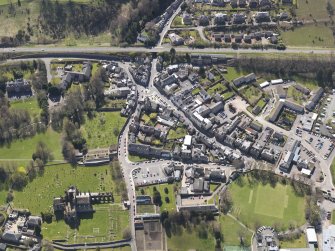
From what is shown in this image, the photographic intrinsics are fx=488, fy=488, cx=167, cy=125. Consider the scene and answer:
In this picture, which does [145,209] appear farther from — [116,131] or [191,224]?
[116,131]

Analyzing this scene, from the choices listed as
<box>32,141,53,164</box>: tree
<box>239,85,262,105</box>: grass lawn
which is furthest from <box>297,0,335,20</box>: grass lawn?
<box>32,141,53,164</box>: tree

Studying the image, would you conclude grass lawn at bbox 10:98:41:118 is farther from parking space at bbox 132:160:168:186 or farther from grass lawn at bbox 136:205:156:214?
grass lawn at bbox 136:205:156:214

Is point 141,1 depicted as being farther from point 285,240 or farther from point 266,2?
point 285,240

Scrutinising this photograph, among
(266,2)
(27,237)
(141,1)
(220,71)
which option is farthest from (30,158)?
(266,2)

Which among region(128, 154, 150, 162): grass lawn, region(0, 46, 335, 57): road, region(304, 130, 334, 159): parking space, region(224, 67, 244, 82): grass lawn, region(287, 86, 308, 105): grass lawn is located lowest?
region(128, 154, 150, 162): grass lawn

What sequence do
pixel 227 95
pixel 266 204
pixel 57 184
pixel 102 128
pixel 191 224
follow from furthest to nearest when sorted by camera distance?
1. pixel 227 95
2. pixel 102 128
3. pixel 57 184
4. pixel 266 204
5. pixel 191 224

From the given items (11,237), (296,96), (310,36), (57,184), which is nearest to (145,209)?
(57,184)
